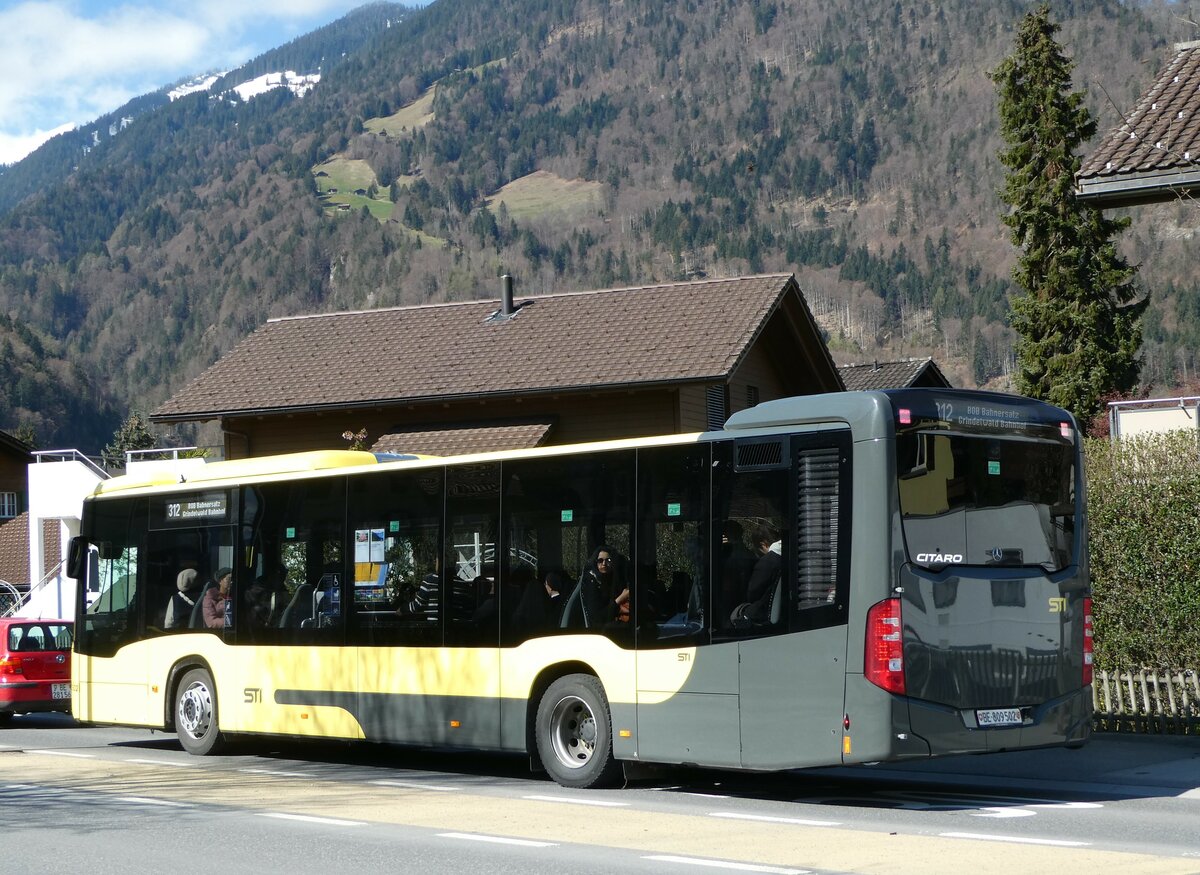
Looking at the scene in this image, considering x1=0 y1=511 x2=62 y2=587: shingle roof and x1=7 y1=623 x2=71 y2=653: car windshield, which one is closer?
x1=7 y1=623 x2=71 y2=653: car windshield

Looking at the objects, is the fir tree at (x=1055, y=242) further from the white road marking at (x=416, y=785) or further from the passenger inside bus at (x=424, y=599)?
the white road marking at (x=416, y=785)

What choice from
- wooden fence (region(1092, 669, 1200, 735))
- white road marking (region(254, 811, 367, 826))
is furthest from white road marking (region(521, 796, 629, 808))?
wooden fence (region(1092, 669, 1200, 735))

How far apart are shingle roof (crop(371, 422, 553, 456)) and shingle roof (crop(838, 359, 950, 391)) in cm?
1507

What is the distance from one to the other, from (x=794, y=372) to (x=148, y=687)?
23.0 metres

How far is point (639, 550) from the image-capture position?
12.8 meters

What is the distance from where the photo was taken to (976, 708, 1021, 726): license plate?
11.7 m

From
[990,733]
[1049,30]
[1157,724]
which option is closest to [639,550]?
[990,733]

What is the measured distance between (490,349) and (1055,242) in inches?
755

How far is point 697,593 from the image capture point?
1238cm

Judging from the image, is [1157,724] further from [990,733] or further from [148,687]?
[148,687]

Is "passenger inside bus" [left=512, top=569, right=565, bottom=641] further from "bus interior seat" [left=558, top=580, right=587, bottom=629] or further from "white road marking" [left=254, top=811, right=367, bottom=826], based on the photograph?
"white road marking" [left=254, top=811, right=367, bottom=826]

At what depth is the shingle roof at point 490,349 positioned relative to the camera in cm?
3372

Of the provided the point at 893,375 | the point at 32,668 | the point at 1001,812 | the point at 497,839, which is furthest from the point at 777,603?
the point at 893,375

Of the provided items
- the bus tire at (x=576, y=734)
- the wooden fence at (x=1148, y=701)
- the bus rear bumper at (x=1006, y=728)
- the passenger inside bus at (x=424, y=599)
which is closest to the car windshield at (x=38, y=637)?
the passenger inside bus at (x=424, y=599)
